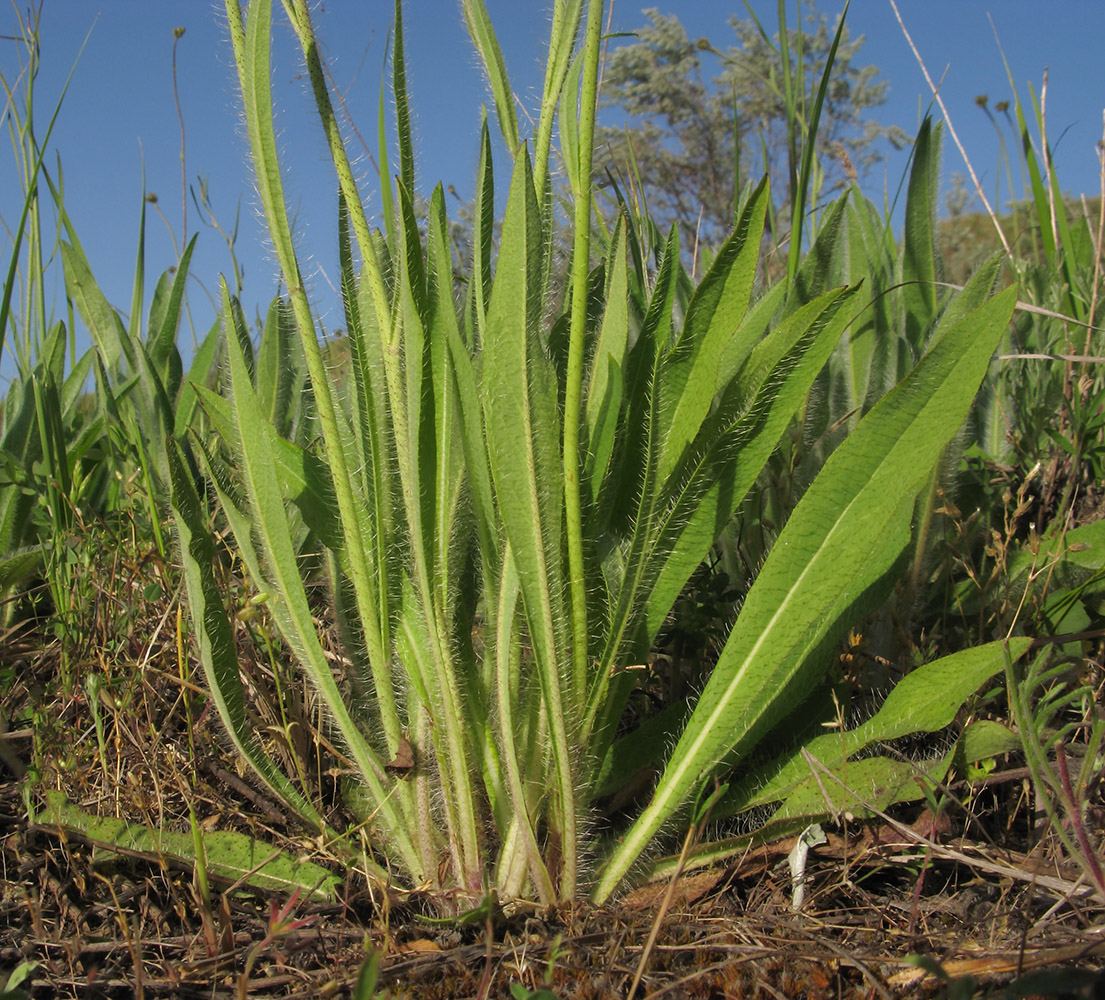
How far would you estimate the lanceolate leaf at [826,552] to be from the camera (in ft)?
3.41

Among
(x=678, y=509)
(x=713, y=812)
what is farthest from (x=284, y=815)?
(x=678, y=509)

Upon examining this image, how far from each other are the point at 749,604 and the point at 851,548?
15cm

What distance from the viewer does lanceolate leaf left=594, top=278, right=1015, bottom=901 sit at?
1040mm

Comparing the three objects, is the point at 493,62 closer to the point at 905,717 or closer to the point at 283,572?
the point at 283,572

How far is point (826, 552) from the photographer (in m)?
1.08

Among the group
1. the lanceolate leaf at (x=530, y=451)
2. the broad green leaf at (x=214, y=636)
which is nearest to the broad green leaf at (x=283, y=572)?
the broad green leaf at (x=214, y=636)

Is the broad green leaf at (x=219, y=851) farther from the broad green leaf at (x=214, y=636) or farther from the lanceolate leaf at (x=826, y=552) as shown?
the lanceolate leaf at (x=826, y=552)

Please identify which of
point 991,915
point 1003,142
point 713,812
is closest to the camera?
point 991,915

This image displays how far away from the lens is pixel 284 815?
1299 mm

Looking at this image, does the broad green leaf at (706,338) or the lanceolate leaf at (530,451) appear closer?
the lanceolate leaf at (530,451)

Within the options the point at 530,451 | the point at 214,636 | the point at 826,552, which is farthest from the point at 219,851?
the point at 826,552

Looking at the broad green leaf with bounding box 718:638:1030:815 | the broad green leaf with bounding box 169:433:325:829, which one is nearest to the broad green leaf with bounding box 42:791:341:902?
the broad green leaf with bounding box 169:433:325:829

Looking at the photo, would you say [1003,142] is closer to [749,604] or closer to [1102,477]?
[1102,477]

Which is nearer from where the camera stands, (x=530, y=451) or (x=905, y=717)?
(x=530, y=451)
